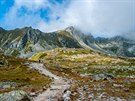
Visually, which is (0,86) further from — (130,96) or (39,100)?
(130,96)

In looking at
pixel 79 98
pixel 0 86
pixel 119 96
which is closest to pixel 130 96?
pixel 119 96

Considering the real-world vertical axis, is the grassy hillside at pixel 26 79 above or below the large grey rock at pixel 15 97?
below

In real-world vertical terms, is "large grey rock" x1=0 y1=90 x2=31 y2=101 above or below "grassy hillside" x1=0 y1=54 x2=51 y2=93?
above

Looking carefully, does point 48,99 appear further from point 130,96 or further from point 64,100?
point 130,96

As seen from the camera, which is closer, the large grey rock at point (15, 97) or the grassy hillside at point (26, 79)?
the large grey rock at point (15, 97)

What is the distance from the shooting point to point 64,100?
3709cm

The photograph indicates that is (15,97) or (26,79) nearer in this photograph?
(15,97)

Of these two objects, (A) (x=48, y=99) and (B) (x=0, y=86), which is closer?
(A) (x=48, y=99)

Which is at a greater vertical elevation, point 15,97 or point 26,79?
point 15,97

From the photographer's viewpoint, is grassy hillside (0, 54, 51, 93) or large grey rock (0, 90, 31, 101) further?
grassy hillside (0, 54, 51, 93)

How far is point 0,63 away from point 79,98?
12704 cm

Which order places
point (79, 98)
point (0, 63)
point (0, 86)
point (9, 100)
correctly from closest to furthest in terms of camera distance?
point (9, 100), point (79, 98), point (0, 86), point (0, 63)

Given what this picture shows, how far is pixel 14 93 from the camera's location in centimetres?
3766

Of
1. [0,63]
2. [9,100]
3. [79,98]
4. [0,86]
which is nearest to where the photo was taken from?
[9,100]
